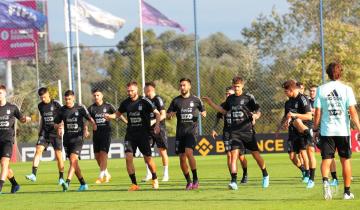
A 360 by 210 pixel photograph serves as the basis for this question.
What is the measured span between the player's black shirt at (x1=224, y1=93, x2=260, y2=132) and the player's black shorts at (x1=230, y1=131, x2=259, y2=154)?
0.26 feet

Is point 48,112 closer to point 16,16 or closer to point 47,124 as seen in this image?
point 47,124

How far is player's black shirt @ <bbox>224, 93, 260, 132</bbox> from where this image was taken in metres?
19.1

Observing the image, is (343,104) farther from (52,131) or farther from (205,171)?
(205,171)

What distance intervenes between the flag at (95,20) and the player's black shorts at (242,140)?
25904 millimetres

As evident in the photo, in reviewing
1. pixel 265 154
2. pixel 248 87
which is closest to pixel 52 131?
pixel 265 154

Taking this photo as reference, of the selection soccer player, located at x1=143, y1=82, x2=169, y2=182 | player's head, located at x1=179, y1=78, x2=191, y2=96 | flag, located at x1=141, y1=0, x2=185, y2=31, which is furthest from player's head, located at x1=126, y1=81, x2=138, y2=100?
flag, located at x1=141, y1=0, x2=185, y2=31

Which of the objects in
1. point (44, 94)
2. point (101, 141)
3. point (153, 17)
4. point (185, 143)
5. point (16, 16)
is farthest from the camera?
point (16, 16)

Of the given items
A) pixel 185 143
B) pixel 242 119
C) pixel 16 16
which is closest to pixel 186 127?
pixel 185 143

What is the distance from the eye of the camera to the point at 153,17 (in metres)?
43.7

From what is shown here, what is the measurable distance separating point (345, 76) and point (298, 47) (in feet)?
10.4

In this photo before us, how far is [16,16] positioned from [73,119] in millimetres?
31127

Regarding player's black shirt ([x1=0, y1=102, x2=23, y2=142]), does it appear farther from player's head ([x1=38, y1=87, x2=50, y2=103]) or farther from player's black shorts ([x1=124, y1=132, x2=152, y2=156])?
player's head ([x1=38, y1=87, x2=50, y2=103])

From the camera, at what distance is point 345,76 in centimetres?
5497

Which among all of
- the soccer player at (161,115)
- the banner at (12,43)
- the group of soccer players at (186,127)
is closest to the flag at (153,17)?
the soccer player at (161,115)
